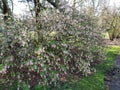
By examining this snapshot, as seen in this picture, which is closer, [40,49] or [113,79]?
[40,49]

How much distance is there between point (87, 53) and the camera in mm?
8633

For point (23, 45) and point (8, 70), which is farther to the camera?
point (8, 70)

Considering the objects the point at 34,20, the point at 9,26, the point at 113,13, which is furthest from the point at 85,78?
the point at 113,13

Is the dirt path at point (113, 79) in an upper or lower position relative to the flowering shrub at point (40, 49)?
lower

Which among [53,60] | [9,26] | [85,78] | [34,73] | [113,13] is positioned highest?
[113,13]

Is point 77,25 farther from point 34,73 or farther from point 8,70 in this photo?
point 8,70

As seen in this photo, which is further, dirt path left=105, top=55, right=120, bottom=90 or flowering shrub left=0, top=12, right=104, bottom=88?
dirt path left=105, top=55, right=120, bottom=90

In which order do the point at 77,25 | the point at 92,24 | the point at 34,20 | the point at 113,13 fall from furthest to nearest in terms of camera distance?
the point at 113,13 < the point at 92,24 < the point at 77,25 < the point at 34,20

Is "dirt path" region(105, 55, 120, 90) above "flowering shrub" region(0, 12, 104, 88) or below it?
below

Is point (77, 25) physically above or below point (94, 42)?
above

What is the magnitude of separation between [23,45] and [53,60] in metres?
1.17

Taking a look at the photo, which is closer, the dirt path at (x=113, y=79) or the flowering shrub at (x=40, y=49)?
the flowering shrub at (x=40, y=49)

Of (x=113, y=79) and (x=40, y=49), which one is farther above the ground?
(x=40, y=49)

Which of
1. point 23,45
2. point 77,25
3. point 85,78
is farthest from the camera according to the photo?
point 85,78
